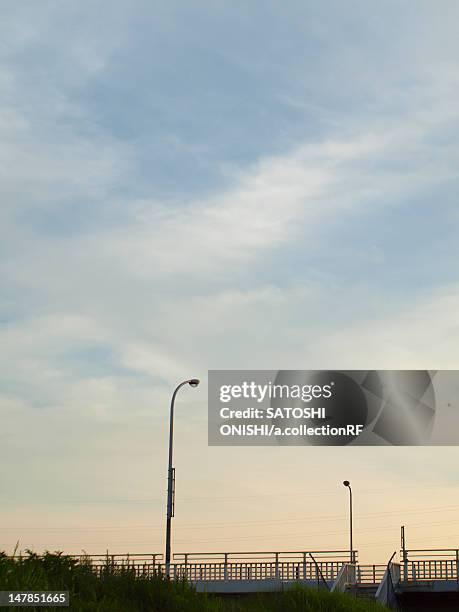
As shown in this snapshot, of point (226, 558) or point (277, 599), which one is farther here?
point (226, 558)

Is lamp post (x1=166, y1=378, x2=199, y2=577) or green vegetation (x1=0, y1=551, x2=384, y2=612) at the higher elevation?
lamp post (x1=166, y1=378, x2=199, y2=577)

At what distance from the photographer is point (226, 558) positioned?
44406 mm

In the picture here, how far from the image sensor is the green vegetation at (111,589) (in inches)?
822

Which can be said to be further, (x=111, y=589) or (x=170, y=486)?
(x=170, y=486)

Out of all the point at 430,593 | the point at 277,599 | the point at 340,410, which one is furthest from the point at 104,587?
the point at 340,410

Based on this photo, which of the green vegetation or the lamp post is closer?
the green vegetation

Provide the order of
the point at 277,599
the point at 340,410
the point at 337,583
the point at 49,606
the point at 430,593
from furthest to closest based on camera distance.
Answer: the point at 340,410 → the point at 430,593 → the point at 337,583 → the point at 277,599 → the point at 49,606

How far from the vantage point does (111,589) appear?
2295 cm

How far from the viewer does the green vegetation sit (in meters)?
20.9

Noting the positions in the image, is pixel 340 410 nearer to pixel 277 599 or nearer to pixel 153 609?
pixel 277 599

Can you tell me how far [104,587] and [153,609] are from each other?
1434mm

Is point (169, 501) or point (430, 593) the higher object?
point (169, 501)

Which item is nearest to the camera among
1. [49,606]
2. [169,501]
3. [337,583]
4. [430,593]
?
[49,606]

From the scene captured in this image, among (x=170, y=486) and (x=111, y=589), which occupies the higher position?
(x=170, y=486)
